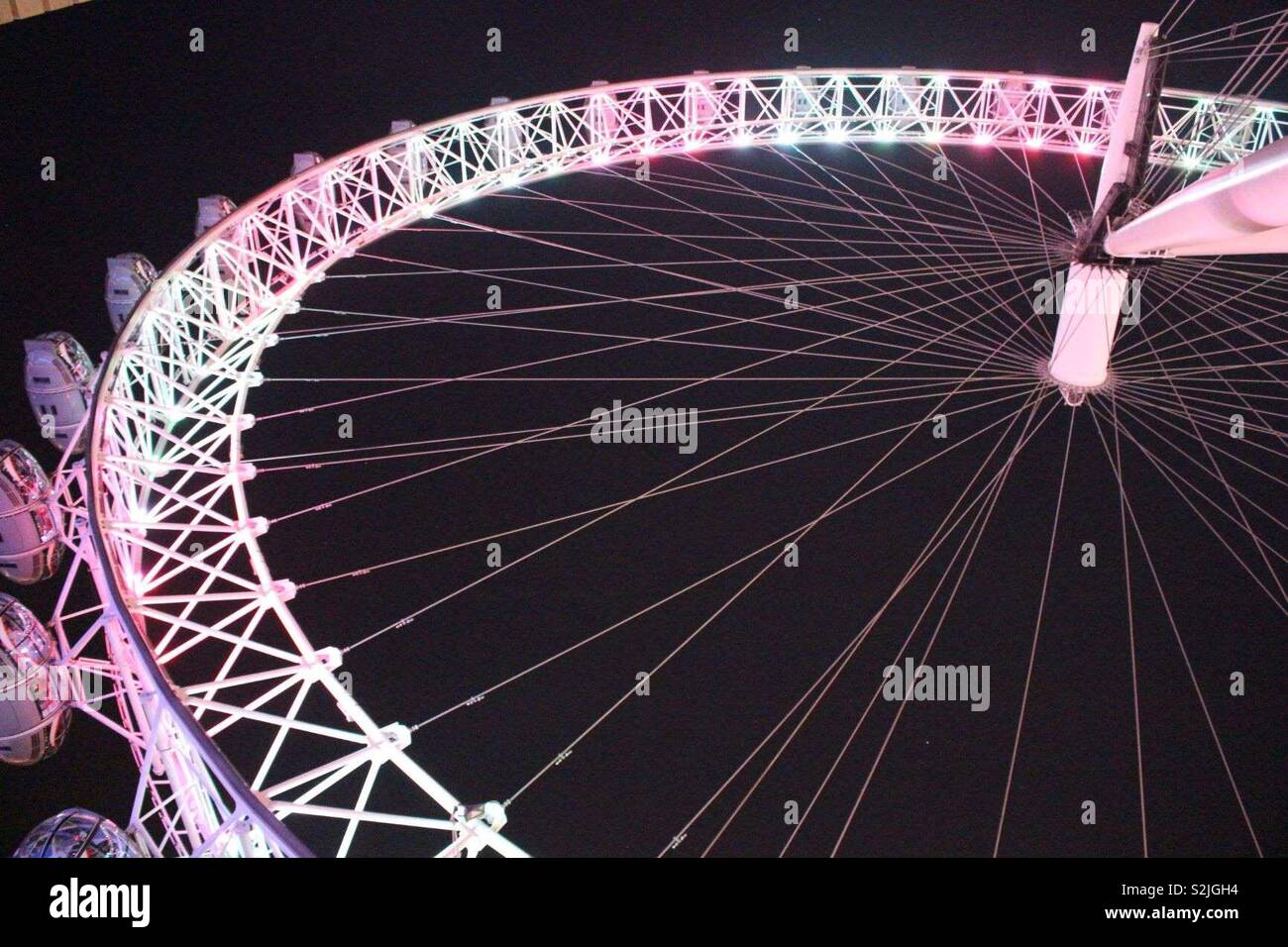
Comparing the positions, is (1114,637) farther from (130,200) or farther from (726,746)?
(130,200)

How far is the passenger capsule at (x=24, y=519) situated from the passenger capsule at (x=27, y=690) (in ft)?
3.24

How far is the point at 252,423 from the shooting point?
36.7ft

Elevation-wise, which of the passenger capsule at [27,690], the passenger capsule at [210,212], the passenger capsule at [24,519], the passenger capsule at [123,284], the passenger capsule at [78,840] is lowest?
the passenger capsule at [78,840]

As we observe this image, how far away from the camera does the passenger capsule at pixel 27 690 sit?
8961 mm

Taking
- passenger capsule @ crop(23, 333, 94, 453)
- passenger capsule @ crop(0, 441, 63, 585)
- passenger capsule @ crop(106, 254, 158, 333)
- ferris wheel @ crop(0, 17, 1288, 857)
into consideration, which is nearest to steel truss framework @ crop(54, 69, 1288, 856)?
ferris wheel @ crop(0, 17, 1288, 857)

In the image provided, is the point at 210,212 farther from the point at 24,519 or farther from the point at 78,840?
the point at 78,840

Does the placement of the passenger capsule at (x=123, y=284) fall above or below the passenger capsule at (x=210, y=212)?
below

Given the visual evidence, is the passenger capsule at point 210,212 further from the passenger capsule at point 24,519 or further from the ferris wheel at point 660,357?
the passenger capsule at point 24,519

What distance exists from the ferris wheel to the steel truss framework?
2.7 inches

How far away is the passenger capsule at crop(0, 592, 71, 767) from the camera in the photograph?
8961 millimetres

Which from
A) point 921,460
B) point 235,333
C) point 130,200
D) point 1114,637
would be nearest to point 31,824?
point 235,333

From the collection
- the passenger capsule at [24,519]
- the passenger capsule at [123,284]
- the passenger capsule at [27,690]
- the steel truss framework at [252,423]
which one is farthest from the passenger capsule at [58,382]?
the passenger capsule at [27,690]

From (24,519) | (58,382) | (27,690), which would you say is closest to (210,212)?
(58,382)

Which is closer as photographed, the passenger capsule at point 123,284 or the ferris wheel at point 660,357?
the ferris wheel at point 660,357
